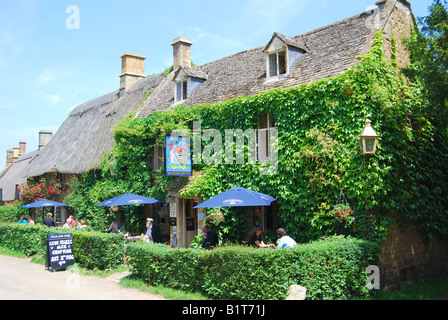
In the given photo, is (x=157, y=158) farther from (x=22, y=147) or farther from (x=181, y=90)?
(x=22, y=147)

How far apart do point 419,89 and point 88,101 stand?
78.7 ft

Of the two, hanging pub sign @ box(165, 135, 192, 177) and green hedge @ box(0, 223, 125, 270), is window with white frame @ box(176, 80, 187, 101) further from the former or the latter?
green hedge @ box(0, 223, 125, 270)

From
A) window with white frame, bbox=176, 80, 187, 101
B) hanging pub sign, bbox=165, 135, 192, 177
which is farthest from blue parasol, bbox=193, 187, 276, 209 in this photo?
window with white frame, bbox=176, 80, 187, 101

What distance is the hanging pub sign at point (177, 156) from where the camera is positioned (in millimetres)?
14195

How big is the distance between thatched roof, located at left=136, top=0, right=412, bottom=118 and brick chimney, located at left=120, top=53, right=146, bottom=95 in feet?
21.8

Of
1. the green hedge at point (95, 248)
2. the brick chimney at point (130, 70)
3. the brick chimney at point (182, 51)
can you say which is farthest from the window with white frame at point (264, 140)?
the brick chimney at point (130, 70)

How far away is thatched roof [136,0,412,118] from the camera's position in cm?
1280

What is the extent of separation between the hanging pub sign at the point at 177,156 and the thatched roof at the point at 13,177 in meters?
19.3

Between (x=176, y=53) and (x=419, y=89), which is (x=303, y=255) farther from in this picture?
(x=176, y=53)

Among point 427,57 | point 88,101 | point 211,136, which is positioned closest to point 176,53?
point 211,136

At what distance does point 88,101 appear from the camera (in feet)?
97.9

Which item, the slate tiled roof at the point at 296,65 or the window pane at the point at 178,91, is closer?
the slate tiled roof at the point at 296,65

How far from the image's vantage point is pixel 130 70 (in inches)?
1013

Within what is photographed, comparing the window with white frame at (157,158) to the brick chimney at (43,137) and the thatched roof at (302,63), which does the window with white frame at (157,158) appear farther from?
the brick chimney at (43,137)
